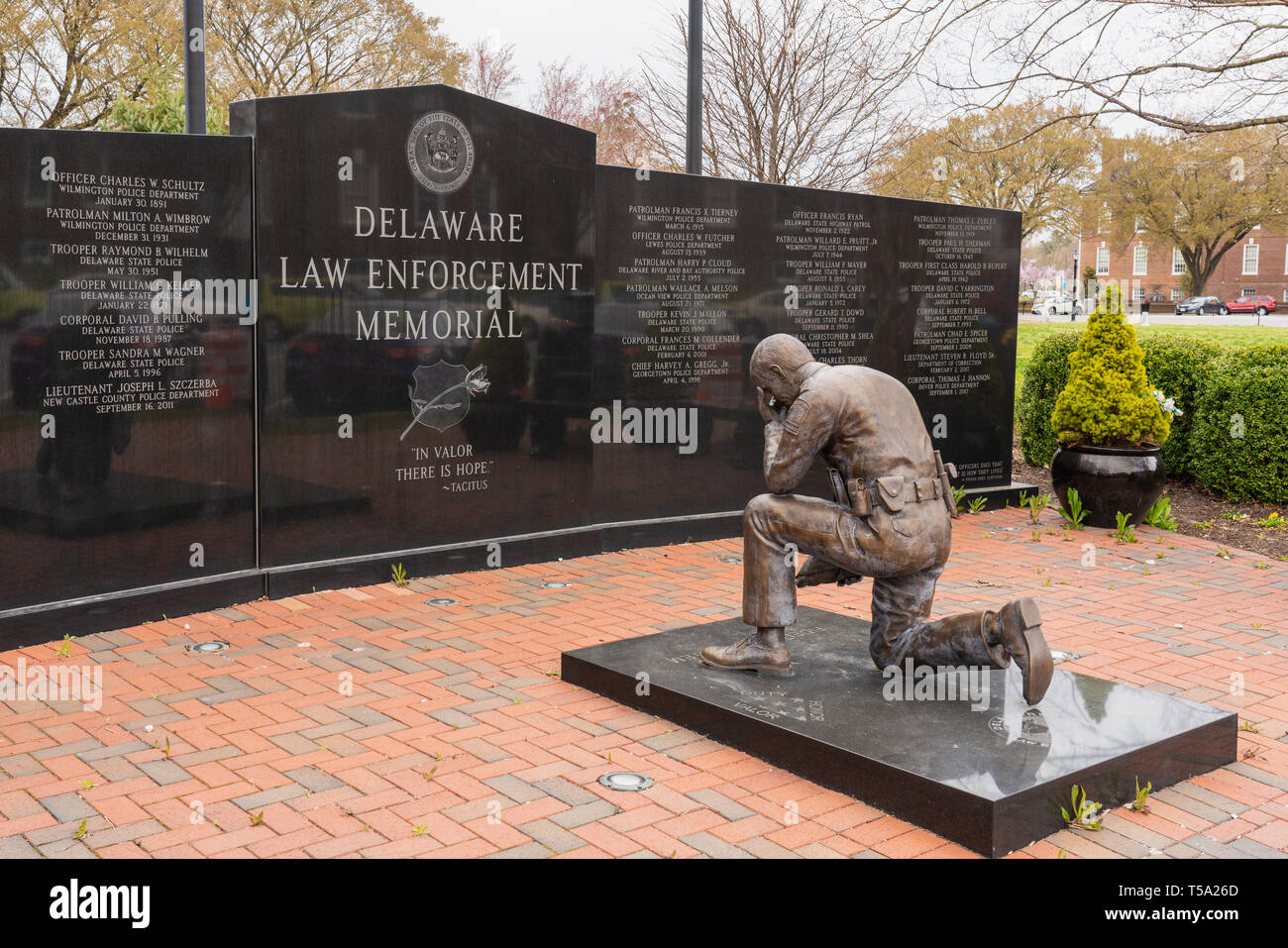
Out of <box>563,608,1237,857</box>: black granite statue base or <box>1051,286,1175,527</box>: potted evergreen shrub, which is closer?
<box>563,608,1237,857</box>: black granite statue base

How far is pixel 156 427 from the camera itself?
22.1ft

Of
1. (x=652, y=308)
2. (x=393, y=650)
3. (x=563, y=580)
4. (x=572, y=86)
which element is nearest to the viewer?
(x=393, y=650)

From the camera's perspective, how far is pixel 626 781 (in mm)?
4586

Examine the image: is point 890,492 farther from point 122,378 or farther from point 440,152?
point 440,152

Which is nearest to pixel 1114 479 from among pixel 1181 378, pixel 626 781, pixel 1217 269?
pixel 1181 378

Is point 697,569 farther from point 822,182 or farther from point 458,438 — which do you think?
point 822,182

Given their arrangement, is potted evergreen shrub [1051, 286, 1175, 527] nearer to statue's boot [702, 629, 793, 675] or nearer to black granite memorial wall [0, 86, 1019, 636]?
black granite memorial wall [0, 86, 1019, 636]

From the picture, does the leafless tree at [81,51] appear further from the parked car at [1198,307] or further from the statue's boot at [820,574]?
the parked car at [1198,307]

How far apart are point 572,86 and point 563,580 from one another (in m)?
27.7

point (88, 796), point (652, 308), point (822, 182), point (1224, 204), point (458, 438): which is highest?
point (1224, 204)

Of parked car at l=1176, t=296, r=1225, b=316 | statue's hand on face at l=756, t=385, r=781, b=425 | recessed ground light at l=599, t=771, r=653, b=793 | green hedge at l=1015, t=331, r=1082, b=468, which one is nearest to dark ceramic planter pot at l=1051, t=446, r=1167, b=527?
green hedge at l=1015, t=331, r=1082, b=468

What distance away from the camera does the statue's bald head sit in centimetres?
513

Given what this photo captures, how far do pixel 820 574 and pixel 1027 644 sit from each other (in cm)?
105

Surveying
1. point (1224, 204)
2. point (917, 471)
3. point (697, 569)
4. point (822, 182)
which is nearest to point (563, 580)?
point (697, 569)
